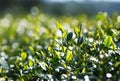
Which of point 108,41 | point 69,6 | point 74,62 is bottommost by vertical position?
point 69,6

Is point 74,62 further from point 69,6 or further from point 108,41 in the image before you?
point 69,6

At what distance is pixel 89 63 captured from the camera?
132 inches

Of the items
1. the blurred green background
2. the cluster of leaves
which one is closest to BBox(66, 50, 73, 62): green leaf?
the cluster of leaves

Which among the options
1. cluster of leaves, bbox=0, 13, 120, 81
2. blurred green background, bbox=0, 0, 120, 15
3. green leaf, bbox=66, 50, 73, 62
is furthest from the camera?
blurred green background, bbox=0, 0, 120, 15

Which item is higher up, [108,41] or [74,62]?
[108,41]

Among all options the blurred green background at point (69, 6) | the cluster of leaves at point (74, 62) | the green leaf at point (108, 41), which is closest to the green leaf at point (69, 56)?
the cluster of leaves at point (74, 62)

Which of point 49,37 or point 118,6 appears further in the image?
point 118,6

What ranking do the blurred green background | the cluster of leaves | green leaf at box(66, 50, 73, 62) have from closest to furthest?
1. the cluster of leaves
2. green leaf at box(66, 50, 73, 62)
3. the blurred green background

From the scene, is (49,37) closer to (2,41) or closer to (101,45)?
(2,41)

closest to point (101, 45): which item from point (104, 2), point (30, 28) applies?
point (30, 28)

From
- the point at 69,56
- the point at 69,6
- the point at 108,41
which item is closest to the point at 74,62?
the point at 69,56

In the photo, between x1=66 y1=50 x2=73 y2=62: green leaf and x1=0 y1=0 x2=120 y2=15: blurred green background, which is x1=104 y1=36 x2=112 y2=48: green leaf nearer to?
x1=66 y1=50 x2=73 y2=62: green leaf

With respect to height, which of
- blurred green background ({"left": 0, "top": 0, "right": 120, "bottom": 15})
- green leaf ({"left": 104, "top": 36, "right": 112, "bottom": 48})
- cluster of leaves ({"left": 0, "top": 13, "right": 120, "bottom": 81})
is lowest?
blurred green background ({"left": 0, "top": 0, "right": 120, "bottom": 15})

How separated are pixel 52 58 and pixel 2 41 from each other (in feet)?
8.75
